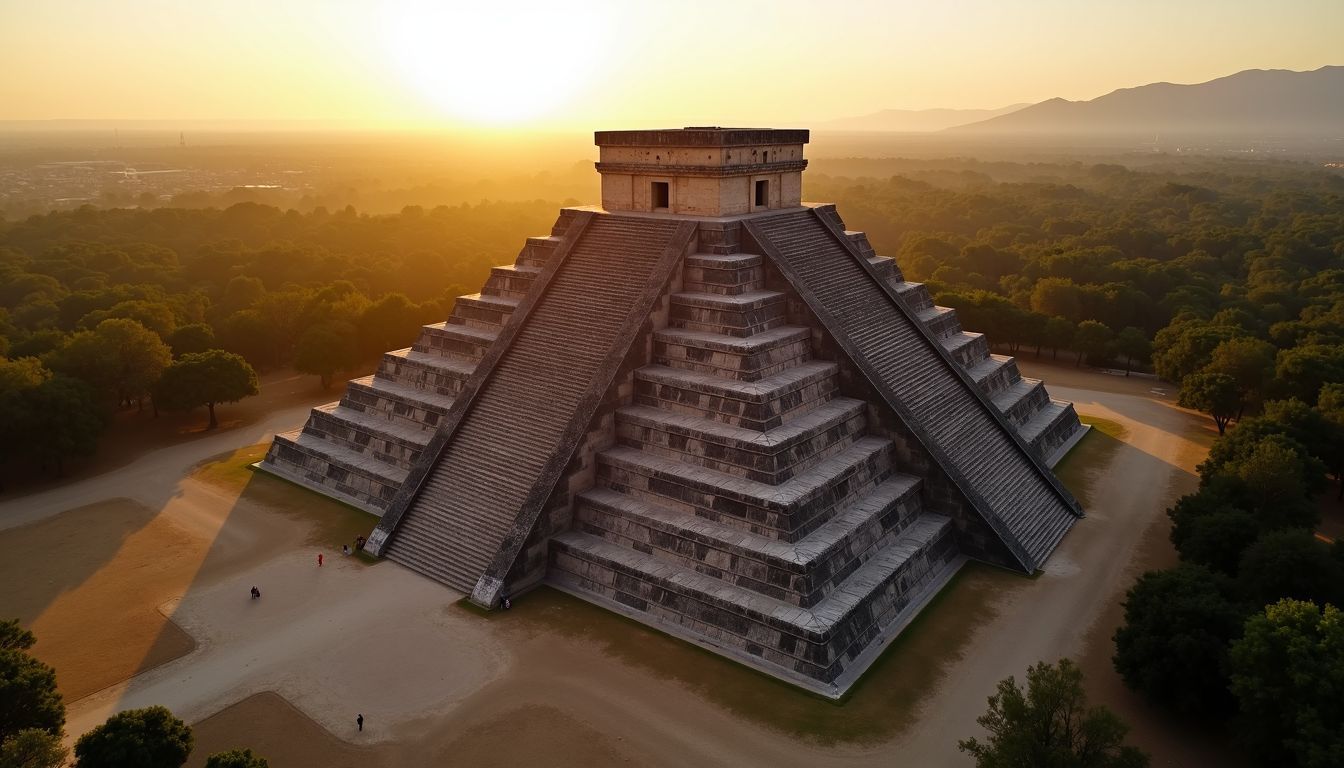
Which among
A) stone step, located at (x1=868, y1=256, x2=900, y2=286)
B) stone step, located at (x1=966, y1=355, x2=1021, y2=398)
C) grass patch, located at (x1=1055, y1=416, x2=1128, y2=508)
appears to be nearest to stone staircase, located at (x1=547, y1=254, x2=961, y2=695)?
stone step, located at (x1=868, y1=256, x2=900, y2=286)

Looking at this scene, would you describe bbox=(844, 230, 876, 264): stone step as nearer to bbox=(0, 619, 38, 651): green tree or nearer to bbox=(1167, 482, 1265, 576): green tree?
bbox=(1167, 482, 1265, 576): green tree

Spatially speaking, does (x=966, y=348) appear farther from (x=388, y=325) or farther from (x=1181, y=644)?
(x=388, y=325)

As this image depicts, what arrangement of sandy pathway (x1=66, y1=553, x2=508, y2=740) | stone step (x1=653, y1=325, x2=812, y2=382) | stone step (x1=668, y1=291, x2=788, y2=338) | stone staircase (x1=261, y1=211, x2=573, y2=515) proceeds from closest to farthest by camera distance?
sandy pathway (x1=66, y1=553, x2=508, y2=740) → stone step (x1=653, y1=325, x2=812, y2=382) → stone step (x1=668, y1=291, x2=788, y2=338) → stone staircase (x1=261, y1=211, x2=573, y2=515)

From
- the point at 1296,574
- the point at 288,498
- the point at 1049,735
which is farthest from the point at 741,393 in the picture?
the point at 288,498

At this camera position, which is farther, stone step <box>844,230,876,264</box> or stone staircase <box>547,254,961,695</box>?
stone step <box>844,230,876,264</box>

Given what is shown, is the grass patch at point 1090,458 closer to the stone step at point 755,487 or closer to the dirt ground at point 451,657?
the dirt ground at point 451,657

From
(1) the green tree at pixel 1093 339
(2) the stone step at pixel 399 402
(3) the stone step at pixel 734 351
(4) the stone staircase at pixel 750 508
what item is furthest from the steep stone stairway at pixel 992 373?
(2) the stone step at pixel 399 402

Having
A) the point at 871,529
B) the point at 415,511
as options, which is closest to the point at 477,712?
the point at 415,511
